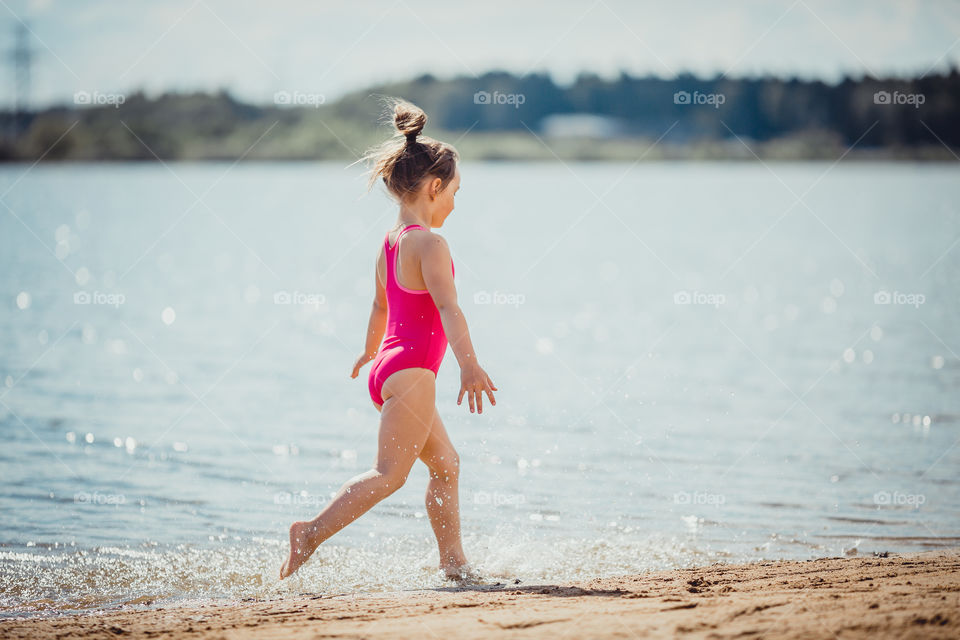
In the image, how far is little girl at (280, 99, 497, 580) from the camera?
4.60m

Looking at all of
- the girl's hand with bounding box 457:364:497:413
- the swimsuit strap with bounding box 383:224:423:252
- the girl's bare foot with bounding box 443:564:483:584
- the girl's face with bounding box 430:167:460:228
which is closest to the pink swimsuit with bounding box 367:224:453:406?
the swimsuit strap with bounding box 383:224:423:252

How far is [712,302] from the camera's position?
60.7 feet

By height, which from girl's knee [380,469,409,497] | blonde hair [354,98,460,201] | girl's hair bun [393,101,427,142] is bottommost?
girl's knee [380,469,409,497]

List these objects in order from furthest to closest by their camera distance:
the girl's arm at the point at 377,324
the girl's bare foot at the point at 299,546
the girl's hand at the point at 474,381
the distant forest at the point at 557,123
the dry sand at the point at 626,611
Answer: the distant forest at the point at 557,123 → the girl's arm at the point at 377,324 → the girl's bare foot at the point at 299,546 → the girl's hand at the point at 474,381 → the dry sand at the point at 626,611

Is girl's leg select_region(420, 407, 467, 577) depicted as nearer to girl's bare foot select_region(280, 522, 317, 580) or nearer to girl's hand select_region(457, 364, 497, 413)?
girl's hand select_region(457, 364, 497, 413)

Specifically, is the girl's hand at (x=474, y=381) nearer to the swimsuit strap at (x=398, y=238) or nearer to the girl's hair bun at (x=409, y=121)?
the swimsuit strap at (x=398, y=238)

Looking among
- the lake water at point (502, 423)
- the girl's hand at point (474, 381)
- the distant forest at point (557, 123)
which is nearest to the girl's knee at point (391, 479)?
the girl's hand at point (474, 381)

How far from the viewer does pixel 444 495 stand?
5027 millimetres

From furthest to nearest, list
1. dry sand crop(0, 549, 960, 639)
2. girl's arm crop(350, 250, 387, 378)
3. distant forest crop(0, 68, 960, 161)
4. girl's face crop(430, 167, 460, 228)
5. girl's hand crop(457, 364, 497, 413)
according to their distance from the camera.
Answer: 1. distant forest crop(0, 68, 960, 161)
2. girl's arm crop(350, 250, 387, 378)
3. girl's face crop(430, 167, 460, 228)
4. girl's hand crop(457, 364, 497, 413)
5. dry sand crop(0, 549, 960, 639)

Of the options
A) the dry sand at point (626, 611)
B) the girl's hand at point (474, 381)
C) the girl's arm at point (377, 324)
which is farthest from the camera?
the girl's arm at point (377, 324)

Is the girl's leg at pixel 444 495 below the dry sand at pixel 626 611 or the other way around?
the other way around

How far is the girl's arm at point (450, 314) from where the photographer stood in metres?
4.48

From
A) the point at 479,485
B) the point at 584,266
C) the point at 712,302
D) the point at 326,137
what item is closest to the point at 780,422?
the point at 479,485

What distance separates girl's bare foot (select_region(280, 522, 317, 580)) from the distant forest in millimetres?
90945
